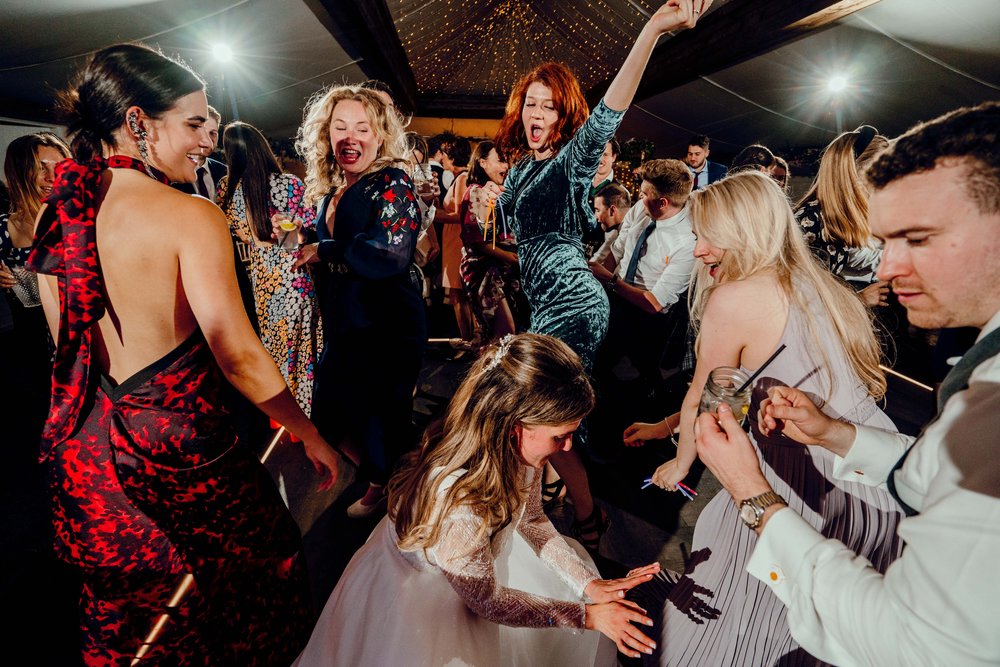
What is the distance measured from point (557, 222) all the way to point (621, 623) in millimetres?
1532

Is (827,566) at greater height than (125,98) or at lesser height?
lesser

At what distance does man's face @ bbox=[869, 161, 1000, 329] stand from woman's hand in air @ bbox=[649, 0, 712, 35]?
88 cm

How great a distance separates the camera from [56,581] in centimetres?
187

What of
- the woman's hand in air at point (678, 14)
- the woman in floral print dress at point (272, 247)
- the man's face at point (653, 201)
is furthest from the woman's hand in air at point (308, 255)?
the man's face at point (653, 201)

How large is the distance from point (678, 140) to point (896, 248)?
429 inches

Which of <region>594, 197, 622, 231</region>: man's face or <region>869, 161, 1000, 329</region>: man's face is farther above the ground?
<region>594, 197, 622, 231</region>: man's face

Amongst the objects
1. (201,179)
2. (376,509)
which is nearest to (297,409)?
(376,509)

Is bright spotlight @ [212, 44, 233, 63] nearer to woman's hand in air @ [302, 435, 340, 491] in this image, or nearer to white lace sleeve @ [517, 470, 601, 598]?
woman's hand in air @ [302, 435, 340, 491]

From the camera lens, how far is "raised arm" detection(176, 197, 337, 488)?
1053mm

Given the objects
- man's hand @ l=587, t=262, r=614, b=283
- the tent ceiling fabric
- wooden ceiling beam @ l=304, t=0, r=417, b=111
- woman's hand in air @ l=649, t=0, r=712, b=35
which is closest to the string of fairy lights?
the tent ceiling fabric

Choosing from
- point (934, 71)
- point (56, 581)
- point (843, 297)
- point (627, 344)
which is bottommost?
point (56, 581)

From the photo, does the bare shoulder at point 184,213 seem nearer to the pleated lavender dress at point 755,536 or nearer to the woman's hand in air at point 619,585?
the woman's hand in air at point 619,585

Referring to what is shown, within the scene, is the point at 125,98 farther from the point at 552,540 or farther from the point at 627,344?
the point at 627,344

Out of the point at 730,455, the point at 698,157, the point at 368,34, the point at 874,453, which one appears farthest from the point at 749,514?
the point at 368,34
